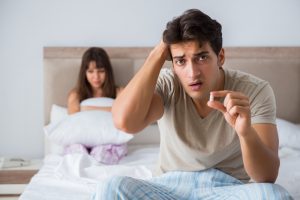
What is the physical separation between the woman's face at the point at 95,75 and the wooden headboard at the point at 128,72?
174 millimetres

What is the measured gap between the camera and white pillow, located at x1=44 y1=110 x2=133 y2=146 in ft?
8.84

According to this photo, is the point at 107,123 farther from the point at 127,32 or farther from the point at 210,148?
the point at 210,148

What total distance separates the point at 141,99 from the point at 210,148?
301 millimetres

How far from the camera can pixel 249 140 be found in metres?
1.37

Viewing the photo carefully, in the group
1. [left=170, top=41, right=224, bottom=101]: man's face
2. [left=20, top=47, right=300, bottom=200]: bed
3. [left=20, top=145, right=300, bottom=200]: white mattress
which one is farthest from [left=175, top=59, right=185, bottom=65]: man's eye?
[left=20, top=47, right=300, bottom=200]: bed

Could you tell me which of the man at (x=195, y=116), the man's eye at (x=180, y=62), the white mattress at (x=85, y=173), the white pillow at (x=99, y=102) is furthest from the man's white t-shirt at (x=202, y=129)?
the white pillow at (x=99, y=102)

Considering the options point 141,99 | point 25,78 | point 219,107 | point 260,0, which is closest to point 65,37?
point 25,78

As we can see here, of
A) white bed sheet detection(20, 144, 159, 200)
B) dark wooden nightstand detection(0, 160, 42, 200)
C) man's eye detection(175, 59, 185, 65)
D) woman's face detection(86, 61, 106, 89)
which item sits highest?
man's eye detection(175, 59, 185, 65)

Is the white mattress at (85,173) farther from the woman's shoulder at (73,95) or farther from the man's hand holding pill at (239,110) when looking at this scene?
the man's hand holding pill at (239,110)

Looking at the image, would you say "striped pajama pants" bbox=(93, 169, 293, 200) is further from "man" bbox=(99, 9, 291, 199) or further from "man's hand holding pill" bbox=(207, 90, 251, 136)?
"man's hand holding pill" bbox=(207, 90, 251, 136)

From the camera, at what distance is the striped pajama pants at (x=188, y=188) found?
133 cm

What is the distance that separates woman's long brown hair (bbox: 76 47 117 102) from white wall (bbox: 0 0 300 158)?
A: 27cm

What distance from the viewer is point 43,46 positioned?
3.25 meters

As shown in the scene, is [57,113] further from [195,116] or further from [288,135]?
[195,116]
